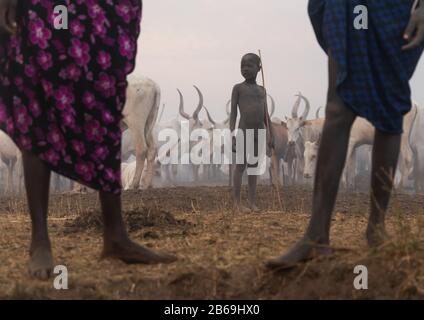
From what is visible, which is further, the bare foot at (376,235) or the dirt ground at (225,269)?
the bare foot at (376,235)

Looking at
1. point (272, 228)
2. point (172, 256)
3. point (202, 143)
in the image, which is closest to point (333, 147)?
point (172, 256)

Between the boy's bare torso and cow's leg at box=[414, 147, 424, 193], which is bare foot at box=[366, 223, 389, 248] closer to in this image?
the boy's bare torso

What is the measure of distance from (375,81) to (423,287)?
2.96ft

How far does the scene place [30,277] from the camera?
3.04 metres

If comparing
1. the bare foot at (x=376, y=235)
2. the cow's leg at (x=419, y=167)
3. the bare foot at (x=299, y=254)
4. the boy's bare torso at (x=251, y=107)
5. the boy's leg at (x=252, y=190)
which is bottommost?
the cow's leg at (x=419, y=167)

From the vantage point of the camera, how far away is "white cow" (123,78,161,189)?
36.0 feet

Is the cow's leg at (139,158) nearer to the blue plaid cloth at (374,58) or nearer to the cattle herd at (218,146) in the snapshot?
the cattle herd at (218,146)

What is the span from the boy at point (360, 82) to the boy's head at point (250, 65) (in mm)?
4268

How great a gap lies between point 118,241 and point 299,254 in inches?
35.7

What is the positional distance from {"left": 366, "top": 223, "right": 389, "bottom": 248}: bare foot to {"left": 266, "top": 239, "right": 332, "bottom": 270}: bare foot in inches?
8.1

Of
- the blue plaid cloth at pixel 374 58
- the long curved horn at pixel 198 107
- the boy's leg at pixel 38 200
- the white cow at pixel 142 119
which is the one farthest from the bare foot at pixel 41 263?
the long curved horn at pixel 198 107

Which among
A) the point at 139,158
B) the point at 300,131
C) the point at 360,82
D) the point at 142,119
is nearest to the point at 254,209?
the point at 139,158

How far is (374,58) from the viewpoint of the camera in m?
2.98

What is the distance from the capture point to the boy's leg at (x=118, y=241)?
3254 mm
